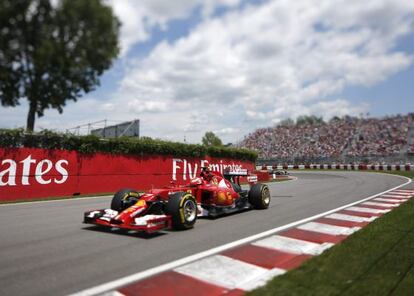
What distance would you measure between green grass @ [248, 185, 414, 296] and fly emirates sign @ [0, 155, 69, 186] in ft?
36.0

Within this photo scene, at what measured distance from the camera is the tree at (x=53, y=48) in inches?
67.2

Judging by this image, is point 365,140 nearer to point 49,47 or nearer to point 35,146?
point 35,146

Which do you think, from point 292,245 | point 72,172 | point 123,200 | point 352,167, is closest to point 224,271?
point 292,245

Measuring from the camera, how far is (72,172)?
14258 mm

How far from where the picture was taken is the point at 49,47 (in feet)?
5.94

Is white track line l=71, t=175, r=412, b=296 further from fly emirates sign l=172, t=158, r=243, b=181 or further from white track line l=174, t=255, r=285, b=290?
fly emirates sign l=172, t=158, r=243, b=181

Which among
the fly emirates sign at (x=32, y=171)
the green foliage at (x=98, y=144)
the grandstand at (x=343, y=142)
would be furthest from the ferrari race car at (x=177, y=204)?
the grandstand at (x=343, y=142)

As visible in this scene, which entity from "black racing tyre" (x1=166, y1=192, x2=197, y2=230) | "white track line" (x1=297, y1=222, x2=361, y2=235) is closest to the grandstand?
"white track line" (x1=297, y1=222, x2=361, y2=235)

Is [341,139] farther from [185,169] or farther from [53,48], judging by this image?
[53,48]

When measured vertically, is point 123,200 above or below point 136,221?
above

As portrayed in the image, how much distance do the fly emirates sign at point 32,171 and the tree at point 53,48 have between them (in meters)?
11.7

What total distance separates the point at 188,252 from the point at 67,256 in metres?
1.62

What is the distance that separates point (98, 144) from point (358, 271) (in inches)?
506

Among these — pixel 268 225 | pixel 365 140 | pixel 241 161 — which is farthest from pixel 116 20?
pixel 365 140
